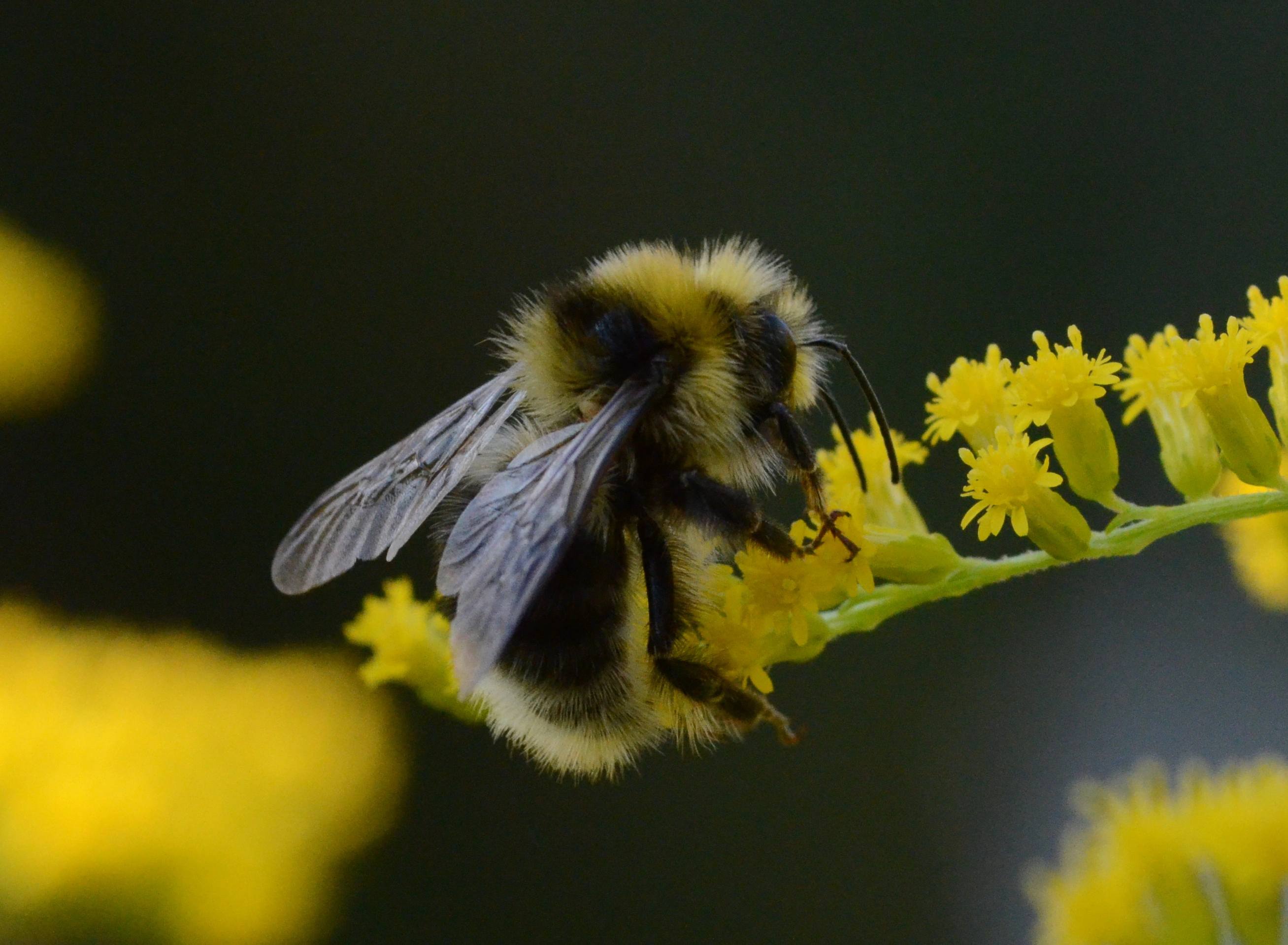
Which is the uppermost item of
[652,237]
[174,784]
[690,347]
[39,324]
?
[652,237]

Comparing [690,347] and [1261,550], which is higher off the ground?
[1261,550]

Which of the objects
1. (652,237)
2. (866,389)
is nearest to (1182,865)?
(866,389)

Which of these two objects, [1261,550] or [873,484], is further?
[1261,550]

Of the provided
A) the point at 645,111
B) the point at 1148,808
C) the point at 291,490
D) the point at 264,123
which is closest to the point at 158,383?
the point at 291,490

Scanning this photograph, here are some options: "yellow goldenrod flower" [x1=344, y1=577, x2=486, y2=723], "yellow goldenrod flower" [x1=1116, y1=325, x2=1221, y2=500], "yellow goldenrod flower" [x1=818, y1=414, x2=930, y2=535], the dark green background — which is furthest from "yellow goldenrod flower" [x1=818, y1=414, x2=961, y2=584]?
the dark green background

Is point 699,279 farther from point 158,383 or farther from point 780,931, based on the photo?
point 780,931

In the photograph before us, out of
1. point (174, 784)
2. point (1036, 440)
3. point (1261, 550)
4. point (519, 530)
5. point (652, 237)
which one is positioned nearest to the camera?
point (519, 530)

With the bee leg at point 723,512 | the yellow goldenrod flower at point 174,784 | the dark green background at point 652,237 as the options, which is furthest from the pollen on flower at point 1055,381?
the dark green background at point 652,237

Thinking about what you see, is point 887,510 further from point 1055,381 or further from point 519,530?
point 519,530
